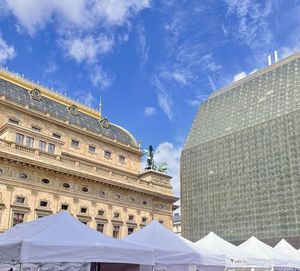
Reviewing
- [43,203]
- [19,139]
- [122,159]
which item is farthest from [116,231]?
[19,139]

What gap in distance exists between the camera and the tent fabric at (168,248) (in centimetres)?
1167

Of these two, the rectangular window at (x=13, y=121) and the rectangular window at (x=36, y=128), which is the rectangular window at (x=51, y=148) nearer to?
the rectangular window at (x=36, y=128)

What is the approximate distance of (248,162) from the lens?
63.2 metres

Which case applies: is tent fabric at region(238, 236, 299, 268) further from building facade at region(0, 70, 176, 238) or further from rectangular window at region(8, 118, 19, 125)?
rectangular window at region(8, 118, 19, 125)

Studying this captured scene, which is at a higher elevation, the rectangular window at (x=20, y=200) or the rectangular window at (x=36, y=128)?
the rectangular window at (x=36, y=128)

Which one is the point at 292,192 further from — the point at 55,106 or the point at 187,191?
the point at 55,106

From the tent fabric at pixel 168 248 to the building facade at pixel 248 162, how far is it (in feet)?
151

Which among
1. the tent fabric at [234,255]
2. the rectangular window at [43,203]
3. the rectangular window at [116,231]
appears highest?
the rectangular window at [43,203]

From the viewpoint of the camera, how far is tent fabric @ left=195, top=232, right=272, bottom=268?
15188 mm

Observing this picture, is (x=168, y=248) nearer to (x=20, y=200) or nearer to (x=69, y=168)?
(x=20, y=200)

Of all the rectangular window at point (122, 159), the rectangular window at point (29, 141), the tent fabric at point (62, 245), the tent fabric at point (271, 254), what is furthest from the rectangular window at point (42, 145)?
the tent fabric at point (62, 245)

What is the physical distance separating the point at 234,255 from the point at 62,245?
9.03 meters

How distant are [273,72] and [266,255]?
188ft

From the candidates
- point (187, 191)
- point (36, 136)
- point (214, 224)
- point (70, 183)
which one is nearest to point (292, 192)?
point (214, 224)
